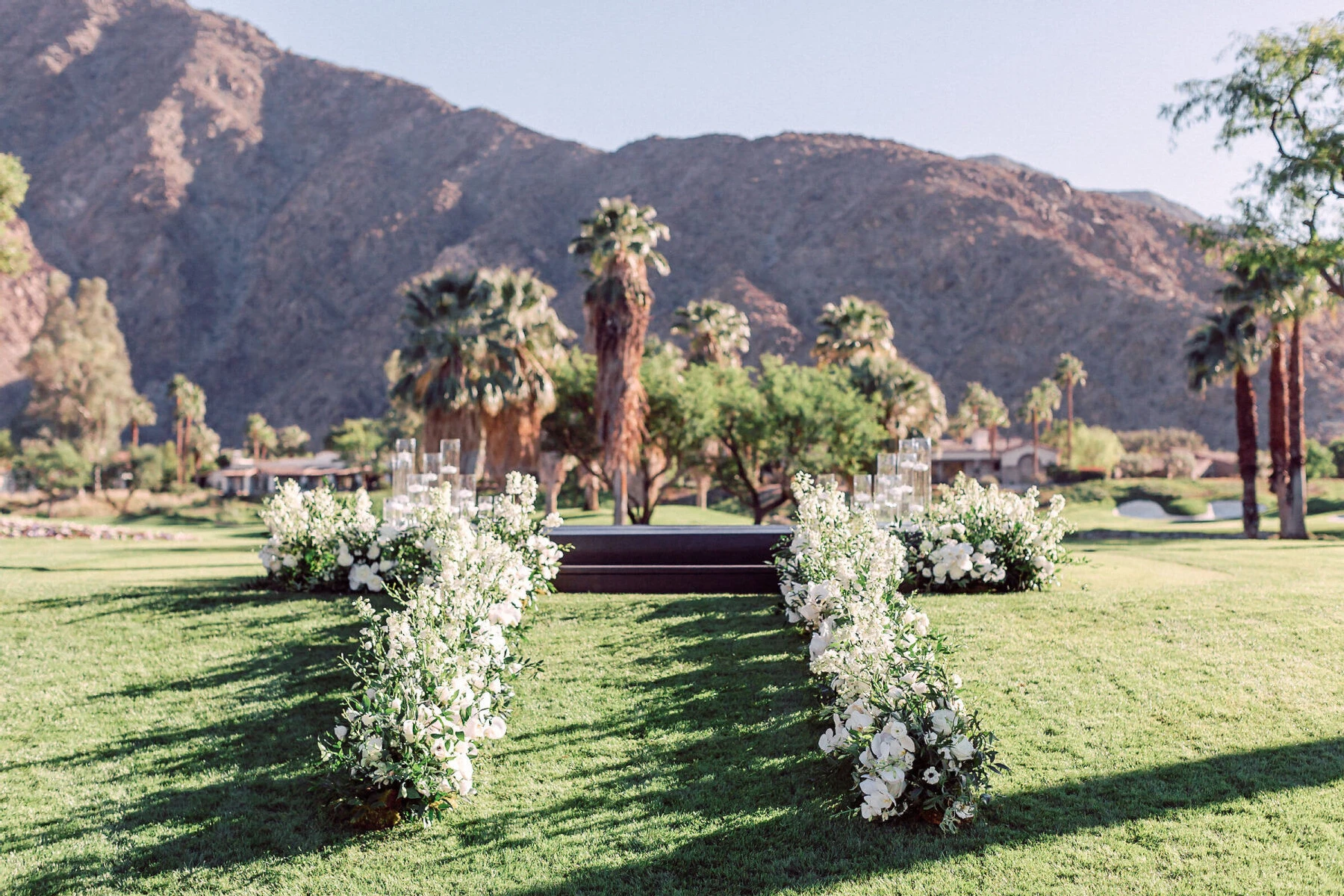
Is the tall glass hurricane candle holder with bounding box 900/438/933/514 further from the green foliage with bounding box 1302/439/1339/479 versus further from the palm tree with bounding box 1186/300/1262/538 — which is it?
the green foliage with bounding box 1302/439/1339/479

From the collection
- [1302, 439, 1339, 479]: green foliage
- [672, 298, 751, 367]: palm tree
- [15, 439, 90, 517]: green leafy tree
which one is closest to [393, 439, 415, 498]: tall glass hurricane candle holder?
[672, 298, 751, 367]: palm tree

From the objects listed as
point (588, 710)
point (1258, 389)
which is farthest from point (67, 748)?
point (1258, 389)

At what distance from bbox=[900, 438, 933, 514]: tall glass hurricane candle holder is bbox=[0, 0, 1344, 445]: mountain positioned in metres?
97.8

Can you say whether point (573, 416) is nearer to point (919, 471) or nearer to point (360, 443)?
point (919, 471)

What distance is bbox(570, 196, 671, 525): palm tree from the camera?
3136 centimetres

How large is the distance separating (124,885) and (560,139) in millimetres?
188322

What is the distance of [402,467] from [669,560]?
15.2ft

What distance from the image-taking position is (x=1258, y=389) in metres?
106

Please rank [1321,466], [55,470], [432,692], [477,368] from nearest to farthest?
[432,692]
[477,368]
[55,470]
[1321,466]

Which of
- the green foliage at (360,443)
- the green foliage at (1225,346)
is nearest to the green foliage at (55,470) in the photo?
the green foliage at (360,443)

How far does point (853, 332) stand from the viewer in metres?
46.7

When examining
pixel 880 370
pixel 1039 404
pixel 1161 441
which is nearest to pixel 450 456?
pixel 880 370

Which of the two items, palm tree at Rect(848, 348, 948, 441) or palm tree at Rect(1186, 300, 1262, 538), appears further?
palm tree at Rect(848, 348, 948, 441)

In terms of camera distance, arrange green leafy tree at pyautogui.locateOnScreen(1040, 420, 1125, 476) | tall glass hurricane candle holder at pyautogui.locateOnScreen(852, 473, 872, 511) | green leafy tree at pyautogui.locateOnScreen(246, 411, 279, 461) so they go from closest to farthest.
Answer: tall glass hurricane candle holder at pyautogui.locateOnScreen(852, 473, 872, 511), green leafy tree at pyautogui.locateOnScreen(1040, 420, 1125, 476), green leafy tree at pyautogui.locateOnScreen(246, 411, 279, 461)
